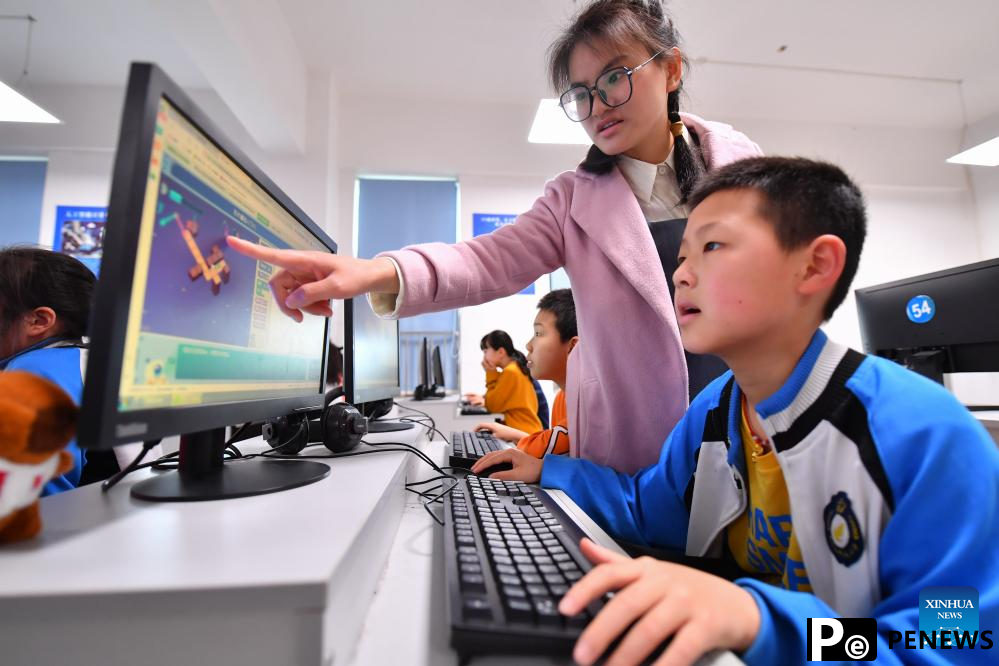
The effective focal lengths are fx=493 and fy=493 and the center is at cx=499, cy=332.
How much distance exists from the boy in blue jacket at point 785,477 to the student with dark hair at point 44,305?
0.99 m

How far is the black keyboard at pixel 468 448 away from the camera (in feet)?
3.13

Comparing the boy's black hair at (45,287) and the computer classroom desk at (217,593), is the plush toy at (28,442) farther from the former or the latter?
the boy's black hair at (45,287)

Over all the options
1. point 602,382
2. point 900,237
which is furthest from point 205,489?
point 900,237

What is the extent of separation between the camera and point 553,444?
4.08ft

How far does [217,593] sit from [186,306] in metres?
0.31

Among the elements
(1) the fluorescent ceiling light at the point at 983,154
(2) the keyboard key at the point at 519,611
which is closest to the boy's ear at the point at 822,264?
(2) the keyboard key at the point at 519,611

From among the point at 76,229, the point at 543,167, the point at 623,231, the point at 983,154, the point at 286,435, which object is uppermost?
the point at 543,167

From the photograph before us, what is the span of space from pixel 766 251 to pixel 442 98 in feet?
12.6

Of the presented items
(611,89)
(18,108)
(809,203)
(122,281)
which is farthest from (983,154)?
(18,108)

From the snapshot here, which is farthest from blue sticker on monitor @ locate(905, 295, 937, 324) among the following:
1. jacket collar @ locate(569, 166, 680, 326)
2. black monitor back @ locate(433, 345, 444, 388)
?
black monitor back @ locate(433, 345, 444, 388)

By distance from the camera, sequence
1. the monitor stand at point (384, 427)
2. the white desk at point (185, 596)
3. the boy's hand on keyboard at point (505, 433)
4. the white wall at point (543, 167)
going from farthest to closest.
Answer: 1. the white wall at point (543, 167)
2. the boy's hand on keyboard at point (505, 433)
3. the monitor stand at point (384, 427)
4. the white desk at point (185, 596)

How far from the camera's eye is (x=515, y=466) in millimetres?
846

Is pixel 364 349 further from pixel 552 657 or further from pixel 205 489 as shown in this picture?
pixel 552 657

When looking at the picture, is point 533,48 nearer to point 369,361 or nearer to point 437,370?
point 437,370
